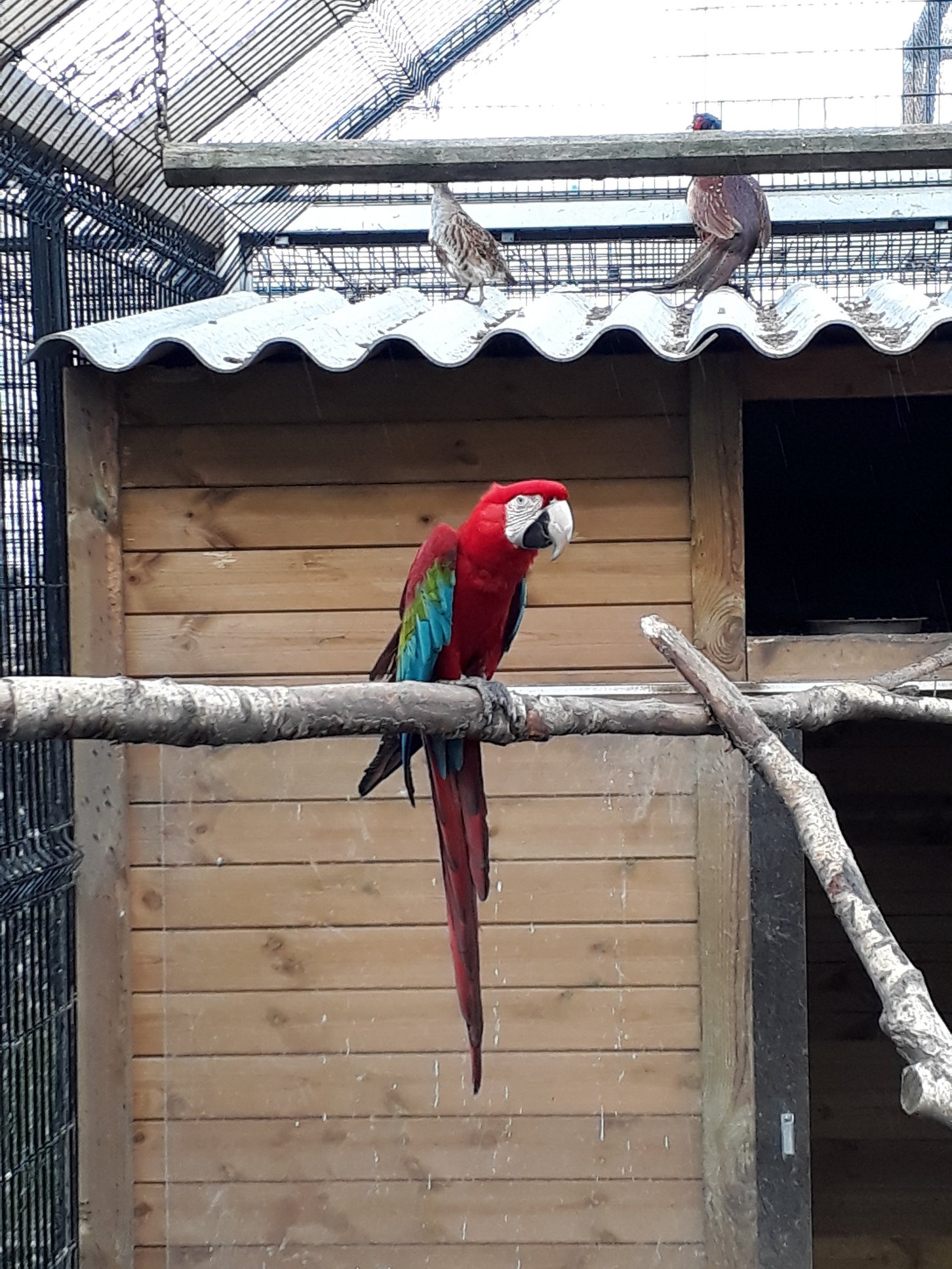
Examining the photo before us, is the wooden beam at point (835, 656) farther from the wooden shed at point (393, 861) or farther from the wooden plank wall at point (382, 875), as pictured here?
the wooden plank wall at point (382, 875)

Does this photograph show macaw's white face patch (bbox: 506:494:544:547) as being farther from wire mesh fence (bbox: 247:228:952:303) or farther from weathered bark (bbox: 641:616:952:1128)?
wire mesh fence (bbox: 247:228:952:303)

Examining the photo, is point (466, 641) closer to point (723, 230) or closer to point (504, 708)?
point (504, 708)

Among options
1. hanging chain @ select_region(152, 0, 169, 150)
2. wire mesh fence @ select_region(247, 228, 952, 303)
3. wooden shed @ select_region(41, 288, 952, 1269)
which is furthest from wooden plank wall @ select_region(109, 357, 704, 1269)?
wire mesh fence @ select_region(247, 228, 952, 303)

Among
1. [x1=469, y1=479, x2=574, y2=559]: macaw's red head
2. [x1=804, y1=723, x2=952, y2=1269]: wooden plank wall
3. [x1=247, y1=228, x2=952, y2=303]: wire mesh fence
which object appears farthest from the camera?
[x1=804, y1=723, x2=952, y2=1269]: wooden plank wall

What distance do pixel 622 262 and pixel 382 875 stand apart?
7.35 ft

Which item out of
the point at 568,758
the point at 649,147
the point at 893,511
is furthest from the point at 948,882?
the point at 649,147

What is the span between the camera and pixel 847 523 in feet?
15.1

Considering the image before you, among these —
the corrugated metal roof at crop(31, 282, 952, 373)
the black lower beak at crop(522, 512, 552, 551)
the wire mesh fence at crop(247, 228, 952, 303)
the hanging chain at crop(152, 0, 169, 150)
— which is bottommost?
the black lower beak at crop(522, 512, 552, 551)

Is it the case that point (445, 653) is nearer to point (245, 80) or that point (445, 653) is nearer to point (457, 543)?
point (457, 543)

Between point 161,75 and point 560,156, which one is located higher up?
point 161,75

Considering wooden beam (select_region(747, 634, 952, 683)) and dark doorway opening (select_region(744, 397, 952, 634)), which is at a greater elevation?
dark doorway opening (select_region(744, 397, 952, 634))

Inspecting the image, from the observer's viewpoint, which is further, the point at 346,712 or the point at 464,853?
the point at 464,853

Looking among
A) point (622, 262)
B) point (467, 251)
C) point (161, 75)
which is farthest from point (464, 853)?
point (622, 262)

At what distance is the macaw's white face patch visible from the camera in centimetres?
198
